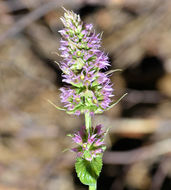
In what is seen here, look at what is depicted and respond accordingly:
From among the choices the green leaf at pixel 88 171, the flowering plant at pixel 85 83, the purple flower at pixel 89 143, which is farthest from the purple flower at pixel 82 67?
the green leaf at pixel 88 171

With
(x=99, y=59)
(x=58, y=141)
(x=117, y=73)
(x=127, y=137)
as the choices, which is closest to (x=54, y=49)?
(x=117, y=73)

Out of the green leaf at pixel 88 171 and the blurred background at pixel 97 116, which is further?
the blurred background at pixel 97 116

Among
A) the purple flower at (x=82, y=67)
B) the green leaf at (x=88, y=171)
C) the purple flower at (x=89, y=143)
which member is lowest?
the green leaf at (x=88, y=171)

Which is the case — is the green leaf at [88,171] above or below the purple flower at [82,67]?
below

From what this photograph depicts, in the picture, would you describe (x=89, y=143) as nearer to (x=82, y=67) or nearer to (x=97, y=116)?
(x=82, y=67)

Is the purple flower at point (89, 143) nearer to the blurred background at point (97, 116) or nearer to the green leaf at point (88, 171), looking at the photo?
the green leaf at point (88, 171)

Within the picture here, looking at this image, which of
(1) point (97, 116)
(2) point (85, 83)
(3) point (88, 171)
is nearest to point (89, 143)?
(3) point (88, 171)
